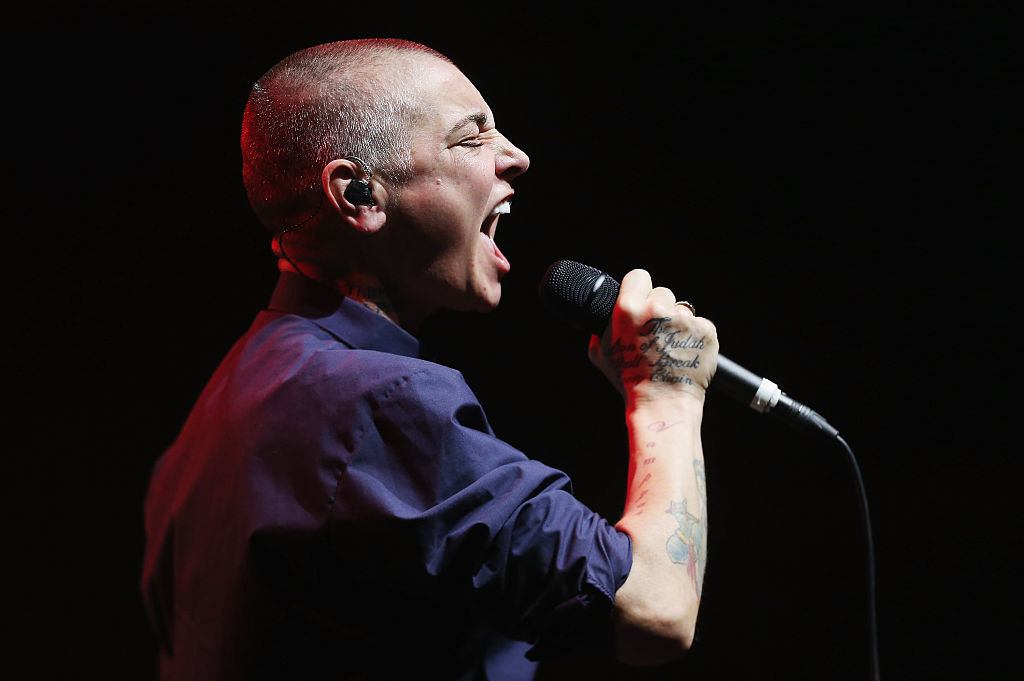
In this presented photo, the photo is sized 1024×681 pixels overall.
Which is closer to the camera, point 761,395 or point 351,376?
point 351,376

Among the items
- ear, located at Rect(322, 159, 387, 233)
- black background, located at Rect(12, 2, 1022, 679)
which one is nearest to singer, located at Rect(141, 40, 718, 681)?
ear, located at Rect(322, 159, 387, 233)

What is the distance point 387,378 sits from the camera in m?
0.90

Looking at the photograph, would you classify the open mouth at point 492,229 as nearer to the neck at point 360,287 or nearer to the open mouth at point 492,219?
the open mouth at point 492,219

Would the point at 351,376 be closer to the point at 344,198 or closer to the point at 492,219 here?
the point at 344,198

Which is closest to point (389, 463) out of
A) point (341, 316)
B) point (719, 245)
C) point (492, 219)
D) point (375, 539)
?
point (375, 539)

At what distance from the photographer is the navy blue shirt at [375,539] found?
850 millimetres

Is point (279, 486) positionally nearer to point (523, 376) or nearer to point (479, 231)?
point (479, 231)

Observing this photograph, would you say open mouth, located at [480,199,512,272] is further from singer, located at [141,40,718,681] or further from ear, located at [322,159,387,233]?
ear, located at [322,159,387,233]

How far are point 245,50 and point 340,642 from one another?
58.9 inches

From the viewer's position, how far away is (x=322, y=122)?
1.15 m

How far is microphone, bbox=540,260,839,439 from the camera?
1.17m

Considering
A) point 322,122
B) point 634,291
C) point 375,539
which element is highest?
point 322,122

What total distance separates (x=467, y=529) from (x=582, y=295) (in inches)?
18.6

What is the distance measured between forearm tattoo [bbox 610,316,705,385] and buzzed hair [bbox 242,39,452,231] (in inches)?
15.9
